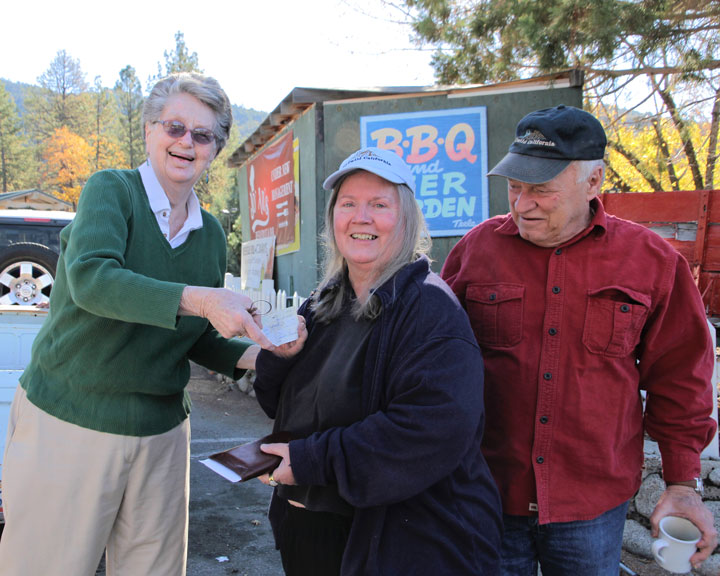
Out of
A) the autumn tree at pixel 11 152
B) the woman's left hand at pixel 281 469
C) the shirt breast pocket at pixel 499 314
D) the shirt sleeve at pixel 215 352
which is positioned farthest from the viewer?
the autumn tree at pixel 11 152

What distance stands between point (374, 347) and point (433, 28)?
8211mm

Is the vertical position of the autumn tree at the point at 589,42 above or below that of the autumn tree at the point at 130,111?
below

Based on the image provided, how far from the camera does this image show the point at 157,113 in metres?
2.16

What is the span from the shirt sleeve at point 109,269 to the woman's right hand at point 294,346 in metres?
0.36

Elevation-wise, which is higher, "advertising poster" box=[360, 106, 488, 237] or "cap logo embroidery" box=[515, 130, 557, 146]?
"advertising poster" box=[360, 106, 488, 237]

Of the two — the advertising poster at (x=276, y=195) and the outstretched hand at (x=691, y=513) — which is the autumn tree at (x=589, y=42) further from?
the outstretched hand at (x=691, y=513)

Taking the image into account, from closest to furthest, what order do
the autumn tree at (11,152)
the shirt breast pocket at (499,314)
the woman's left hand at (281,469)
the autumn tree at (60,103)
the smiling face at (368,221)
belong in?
the woman's left hand at (281,469)
the smiling face at (368,221)
the shirt breast pocket at (499,314)
the autumn tree at (11,152)
the autumn tree at (60,103)

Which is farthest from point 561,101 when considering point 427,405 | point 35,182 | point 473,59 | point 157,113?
point 35,182

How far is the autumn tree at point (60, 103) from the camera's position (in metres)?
60.4

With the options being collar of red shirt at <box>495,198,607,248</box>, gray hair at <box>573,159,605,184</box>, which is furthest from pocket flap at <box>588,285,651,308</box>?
gray hair at <box>573,159,605,184</box>

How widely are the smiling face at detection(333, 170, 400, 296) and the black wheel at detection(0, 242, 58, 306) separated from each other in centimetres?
737

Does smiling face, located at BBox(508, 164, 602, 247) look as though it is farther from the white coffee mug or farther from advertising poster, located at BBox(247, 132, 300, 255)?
advertising poster, located at BBox(247, 132, 300, 255)

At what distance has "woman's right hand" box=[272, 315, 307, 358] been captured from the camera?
190 centimetres

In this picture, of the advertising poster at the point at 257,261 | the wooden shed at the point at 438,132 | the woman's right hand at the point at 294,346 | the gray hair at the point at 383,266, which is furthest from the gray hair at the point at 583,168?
the advertising poster at the point at 257,261
